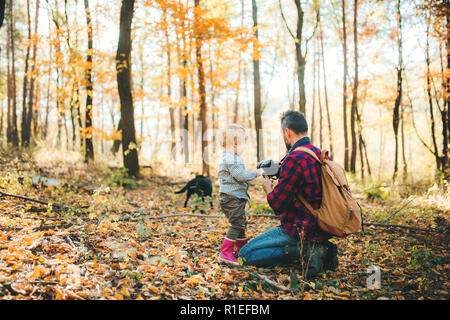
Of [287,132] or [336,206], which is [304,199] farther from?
[287,132]

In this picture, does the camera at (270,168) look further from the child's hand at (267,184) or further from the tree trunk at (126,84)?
the tree trunk at (126,84)

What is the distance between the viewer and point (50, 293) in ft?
7.43

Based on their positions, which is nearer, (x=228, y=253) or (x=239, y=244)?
(x=228, y=253)

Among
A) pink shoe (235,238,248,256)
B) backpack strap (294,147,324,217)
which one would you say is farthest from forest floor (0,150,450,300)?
backpack strap (294,147,324,217)

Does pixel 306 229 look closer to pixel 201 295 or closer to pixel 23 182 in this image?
pixel 201 295

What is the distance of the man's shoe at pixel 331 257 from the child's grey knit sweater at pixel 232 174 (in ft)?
3.83

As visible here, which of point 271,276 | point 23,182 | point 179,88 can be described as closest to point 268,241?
point 271,276

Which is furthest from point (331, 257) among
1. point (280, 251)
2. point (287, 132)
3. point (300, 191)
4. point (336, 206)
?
point (287, 132)

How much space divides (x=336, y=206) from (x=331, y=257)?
0.77 meters

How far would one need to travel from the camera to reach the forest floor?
252cm

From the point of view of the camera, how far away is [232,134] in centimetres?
→ 347

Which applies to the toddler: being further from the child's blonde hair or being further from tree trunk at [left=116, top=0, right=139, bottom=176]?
tree trunk at [left=116, top=0, right=139, bottom=176]

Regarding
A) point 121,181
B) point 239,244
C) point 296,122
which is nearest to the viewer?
point 296,122

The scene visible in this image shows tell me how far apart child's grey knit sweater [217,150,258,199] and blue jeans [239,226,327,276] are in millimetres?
615
